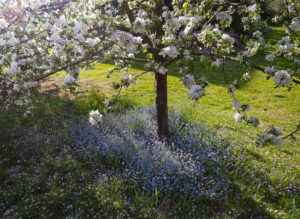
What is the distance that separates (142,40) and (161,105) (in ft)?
4.46

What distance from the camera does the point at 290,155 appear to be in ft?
15.8

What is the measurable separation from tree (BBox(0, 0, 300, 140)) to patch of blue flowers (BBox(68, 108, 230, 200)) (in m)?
0.57

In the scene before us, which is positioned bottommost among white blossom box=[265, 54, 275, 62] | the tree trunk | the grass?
the grass

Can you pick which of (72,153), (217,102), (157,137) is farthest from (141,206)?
(217,102)

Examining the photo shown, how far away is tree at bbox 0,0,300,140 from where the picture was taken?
2762 mm

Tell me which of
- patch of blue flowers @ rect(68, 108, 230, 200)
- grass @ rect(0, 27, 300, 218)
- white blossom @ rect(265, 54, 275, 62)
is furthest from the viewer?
patch of blue flowers @ rect(68, 108, 230, 200)

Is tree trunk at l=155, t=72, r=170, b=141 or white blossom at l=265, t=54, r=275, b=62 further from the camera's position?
tree trunk at l=155, t=72, r=170, b=141

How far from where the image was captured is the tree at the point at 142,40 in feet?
9.06

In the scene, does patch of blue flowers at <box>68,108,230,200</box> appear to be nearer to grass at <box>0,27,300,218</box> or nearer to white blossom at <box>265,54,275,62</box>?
grass at <box>0,27,300,218</box>

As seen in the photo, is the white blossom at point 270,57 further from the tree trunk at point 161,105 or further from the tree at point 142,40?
the tree trunk at point 161,105

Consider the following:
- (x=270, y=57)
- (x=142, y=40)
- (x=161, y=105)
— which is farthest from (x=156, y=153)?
(x=270, y=57)

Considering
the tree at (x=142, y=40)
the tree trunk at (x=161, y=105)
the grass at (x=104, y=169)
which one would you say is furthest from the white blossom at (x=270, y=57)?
the tree trunk at (x=161, y=105)

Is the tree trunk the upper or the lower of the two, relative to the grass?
upper

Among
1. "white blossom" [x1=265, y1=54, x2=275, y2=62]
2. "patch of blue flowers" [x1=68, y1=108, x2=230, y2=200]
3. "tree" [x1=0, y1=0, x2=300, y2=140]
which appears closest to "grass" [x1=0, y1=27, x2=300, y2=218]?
"patch of blue flowers" [x1=68, y1=108, x2=230, y2=200]
